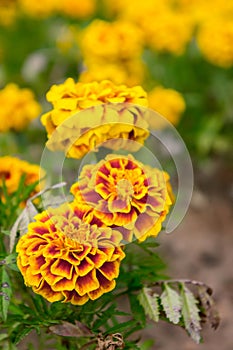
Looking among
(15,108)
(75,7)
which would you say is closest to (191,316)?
(15,108)

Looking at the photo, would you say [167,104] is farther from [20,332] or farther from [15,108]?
[20,332]

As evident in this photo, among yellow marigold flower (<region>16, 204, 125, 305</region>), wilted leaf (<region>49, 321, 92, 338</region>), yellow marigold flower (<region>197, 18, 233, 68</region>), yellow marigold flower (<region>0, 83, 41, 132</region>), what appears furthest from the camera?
yellow marigold flower (<region>197, 18, 233, 68</region>)

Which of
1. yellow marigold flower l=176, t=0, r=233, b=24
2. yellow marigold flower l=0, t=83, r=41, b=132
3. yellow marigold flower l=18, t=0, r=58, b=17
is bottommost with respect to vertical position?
yellow marigold flower l=0, t=83, r=41, b=132

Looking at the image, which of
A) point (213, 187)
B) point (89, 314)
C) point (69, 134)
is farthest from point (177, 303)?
point (213, 187)

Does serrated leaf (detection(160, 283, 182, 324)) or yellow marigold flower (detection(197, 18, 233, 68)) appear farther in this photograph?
yellow marigold flower (detection(197, 18, 233, 68))

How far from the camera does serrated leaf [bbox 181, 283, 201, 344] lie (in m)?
1.85

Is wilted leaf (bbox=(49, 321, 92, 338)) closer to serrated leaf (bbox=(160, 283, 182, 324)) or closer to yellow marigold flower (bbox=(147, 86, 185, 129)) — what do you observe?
serrated leaf (bbox=(160, 283, 182, 324))

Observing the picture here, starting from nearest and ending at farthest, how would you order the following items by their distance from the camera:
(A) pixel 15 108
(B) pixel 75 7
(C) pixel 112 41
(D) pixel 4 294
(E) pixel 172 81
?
(D) pixel 4 294 → (A) pixel 15 108 → (C) pixel 112 41 → (E) pixel 172 81 → (B) pixel 75 7

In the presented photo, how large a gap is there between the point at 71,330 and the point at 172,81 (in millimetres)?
2295

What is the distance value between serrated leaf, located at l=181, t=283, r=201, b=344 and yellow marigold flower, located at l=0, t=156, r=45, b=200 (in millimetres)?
581

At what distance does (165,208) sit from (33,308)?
519 mm

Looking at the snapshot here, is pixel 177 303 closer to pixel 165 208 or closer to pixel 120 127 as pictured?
pixel 165 208

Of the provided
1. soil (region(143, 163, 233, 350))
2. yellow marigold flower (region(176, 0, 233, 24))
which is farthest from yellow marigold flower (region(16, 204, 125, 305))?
yellow marigold flower (region(176, 0, 233, 24))

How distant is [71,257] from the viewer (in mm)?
1660
